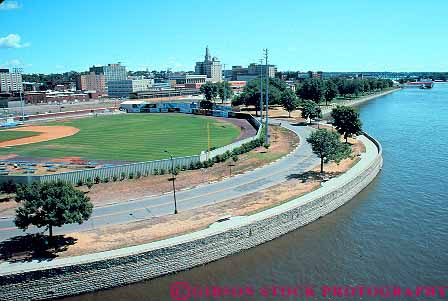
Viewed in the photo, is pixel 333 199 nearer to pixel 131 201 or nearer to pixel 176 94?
pixel 131 201

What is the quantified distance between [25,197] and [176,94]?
473 ft

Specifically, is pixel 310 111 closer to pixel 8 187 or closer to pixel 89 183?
pixel 89 183

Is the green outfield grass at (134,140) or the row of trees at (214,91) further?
the row of trees at (214,91)

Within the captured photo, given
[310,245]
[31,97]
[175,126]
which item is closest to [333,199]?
[310,245]

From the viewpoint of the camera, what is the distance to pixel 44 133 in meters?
72.4

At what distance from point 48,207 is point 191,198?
11.0 meters

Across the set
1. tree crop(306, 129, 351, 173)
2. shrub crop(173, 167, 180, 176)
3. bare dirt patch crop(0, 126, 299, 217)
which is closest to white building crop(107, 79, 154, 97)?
bare dirt patch crop(0, 126, 299, 217)

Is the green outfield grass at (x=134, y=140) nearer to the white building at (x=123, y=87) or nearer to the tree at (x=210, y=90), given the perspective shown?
the tree at (x=210, y=90)

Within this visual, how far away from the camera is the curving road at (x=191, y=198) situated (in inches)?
1018

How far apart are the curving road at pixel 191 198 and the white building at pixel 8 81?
521ft

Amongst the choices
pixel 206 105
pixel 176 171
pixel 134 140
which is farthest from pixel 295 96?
pixel 176 171

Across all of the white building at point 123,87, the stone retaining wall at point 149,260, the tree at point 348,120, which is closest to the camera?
the stone retaining wall at point 149,260

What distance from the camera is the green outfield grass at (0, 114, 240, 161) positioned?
50303 millimetres

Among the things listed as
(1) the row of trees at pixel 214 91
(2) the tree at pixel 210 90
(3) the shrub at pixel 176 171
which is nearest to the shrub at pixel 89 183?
(3) the shrub at pixel 176 171
